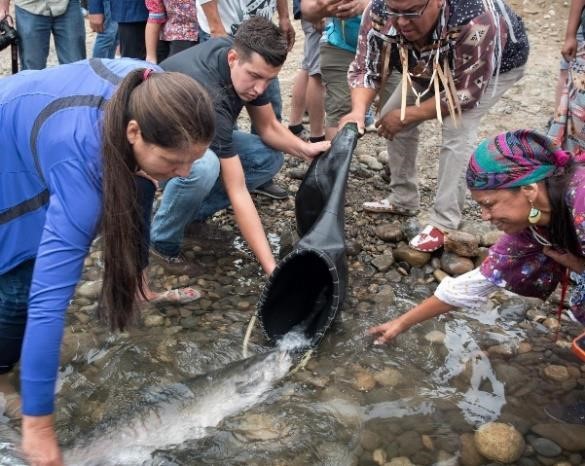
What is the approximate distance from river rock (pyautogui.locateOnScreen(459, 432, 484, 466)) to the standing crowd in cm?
42

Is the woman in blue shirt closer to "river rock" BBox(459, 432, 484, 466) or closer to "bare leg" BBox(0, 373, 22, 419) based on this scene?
"bare leg" BBox(0, 373, 22, 419)

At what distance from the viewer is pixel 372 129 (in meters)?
4.95

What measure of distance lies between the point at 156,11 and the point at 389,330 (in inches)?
111

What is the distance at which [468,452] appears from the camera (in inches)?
92.6

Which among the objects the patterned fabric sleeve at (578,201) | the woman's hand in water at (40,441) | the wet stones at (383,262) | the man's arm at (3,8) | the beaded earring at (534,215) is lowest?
the wet stones at (383,262)

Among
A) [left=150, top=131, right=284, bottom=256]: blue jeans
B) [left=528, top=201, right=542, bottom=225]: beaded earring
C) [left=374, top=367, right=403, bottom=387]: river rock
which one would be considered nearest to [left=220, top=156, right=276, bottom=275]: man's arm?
[left=150, top=131, right=284, bottom=256]: blue jeans

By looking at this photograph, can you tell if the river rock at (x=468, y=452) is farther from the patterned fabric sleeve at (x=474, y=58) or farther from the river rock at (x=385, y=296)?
the patterned fabric sleeve at (x=474, y=58)

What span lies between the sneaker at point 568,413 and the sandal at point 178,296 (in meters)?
1.72

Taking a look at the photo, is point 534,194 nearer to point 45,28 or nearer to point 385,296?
point 385,296

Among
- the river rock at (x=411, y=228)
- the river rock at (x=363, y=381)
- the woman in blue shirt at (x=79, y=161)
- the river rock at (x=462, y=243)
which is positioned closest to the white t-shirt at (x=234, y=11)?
the river rock at (x=411, y=228)

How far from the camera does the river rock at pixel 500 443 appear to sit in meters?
2.31

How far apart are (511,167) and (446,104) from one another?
1.30 meters

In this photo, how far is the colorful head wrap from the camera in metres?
1.92

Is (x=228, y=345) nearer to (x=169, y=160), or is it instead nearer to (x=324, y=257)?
(x=324, y=257)
